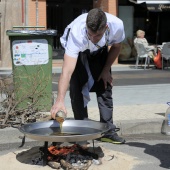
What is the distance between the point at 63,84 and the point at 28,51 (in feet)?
10.4

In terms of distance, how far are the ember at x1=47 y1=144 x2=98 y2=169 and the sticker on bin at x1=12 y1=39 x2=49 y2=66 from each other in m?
2.75

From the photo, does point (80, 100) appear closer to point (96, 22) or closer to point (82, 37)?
point (82, 37)

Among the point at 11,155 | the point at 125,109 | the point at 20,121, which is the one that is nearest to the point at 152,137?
the point at 125,109

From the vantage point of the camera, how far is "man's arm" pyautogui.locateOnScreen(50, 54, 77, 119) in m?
4.46

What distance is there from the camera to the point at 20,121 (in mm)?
6906

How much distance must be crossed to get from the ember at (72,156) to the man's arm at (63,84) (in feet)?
2.16

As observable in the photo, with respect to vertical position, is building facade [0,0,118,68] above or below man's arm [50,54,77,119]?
above

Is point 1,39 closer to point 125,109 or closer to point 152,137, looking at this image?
point 125,109

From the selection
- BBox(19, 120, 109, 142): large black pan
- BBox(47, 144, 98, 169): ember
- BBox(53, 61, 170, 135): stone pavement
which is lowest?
Result: BBox(53, 61, 170, 135): stone pavement

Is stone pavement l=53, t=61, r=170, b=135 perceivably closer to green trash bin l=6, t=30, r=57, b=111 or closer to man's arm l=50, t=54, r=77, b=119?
green trash bin l=6, t=30, r=57, b=111

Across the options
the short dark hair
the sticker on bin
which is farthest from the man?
the sticker on bin

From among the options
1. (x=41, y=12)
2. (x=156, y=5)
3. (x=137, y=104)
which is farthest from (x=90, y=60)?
(x=156, y=5)

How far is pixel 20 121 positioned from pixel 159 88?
518cm

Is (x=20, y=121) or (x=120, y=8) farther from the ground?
(x=120, y=8)
